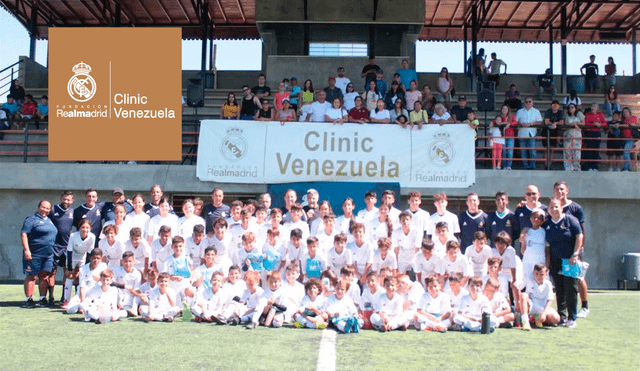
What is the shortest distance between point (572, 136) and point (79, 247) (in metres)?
11.1

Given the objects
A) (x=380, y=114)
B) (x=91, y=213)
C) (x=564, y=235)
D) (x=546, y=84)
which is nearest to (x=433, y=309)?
(x=564, y=235)

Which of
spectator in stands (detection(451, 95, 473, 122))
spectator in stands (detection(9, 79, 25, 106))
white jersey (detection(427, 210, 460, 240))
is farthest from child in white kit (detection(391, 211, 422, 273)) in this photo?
spectator in stands (detection(9, 79, 25, 106))

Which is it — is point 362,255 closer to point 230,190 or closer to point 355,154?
point 355,154

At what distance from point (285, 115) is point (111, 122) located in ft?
13.0

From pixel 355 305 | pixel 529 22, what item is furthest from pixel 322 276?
pixel 529 22

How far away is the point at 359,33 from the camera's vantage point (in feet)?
72.4

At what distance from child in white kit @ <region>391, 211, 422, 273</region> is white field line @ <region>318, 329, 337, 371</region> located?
224cm

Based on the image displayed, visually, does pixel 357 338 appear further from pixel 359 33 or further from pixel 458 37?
pixel 458 37

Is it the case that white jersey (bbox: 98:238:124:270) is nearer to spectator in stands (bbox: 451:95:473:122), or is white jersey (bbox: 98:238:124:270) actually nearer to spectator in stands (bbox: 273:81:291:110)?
spectator in stands (bbox: 273:81:291:110)

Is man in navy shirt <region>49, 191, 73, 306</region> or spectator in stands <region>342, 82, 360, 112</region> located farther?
spectator in stands <region>342, 82, 360, 112</region>

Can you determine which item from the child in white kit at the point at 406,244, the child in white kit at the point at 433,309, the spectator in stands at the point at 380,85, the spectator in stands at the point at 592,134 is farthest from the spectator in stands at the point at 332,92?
the child in white kit at the point at 433,309

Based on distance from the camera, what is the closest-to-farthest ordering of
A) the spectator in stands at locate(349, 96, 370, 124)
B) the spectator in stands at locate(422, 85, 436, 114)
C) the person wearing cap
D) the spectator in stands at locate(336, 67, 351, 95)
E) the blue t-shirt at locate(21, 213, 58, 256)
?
the blue t-shirt at locate(21, 213, 58, 256)
the person wearing cap
the spectator in stands at locate(349, 96, 370, 124)
the spectator in stands at locate(422, 85, 436, 114)
the spectator in stands at locate(336, 67, 351, 95)

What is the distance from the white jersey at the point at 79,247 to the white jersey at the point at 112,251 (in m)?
0.42

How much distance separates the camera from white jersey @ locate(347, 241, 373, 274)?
10.1 meters
